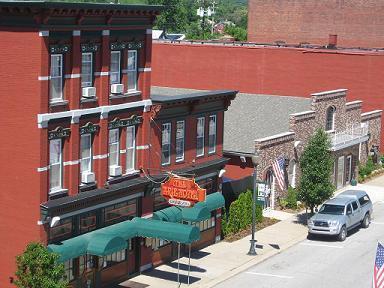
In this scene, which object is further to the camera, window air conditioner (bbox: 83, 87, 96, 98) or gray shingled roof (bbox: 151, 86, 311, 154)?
gray shingled roof (bbox: 151, 86, 311, 154)

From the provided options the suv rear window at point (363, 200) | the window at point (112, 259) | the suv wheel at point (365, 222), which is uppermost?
the suv rear window at point (363, 200)

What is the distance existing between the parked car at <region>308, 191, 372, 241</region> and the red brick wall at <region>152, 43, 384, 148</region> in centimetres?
2039

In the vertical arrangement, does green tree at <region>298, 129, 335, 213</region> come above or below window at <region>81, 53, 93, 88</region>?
below

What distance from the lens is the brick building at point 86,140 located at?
28422mm

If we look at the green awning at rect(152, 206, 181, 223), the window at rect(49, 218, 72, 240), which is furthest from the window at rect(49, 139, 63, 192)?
the green awning at rect(152, 206, 181, 223)

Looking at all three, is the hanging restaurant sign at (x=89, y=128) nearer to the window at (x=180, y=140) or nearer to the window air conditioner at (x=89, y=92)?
the window air conditioner at (x=89, y=92)

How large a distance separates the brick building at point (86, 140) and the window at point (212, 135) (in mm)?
2653

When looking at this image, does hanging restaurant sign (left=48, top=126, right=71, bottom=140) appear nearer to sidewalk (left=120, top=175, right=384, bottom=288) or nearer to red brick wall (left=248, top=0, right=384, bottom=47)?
sidewalk (left=120, top=175, right=384, bottom=288)

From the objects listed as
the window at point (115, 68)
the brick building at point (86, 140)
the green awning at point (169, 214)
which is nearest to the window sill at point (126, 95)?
the brick building at point (86, 140)

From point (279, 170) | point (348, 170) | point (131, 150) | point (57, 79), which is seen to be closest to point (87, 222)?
point (131, 150)

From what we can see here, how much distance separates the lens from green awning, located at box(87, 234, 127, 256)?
2955cm

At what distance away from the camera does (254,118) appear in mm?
51062

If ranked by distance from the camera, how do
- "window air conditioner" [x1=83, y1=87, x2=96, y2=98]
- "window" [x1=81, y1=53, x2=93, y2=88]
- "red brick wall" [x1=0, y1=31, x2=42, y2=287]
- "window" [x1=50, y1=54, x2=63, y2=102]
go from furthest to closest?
"window" [x1=81, y1=53, x2=93, y2=88]
"window air conditioner" [x1=83, y1=87, x2=96, y2=98]
"window" [x1=50, y1=54, x2=63, y2=102]
"red brick wall" [x1=0, y1=31, x2=42, y2=287]

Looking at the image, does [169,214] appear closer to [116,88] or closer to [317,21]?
[116,88]
